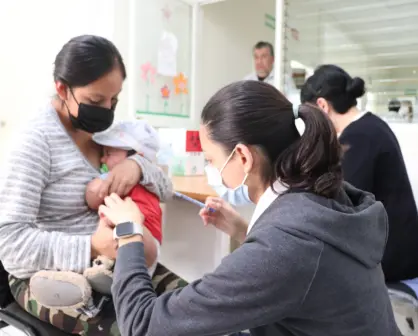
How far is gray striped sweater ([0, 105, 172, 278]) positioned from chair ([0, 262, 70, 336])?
130mm

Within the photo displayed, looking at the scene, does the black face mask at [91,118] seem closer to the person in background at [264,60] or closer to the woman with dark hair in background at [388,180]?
the woman with dark hair in background at [388,180]

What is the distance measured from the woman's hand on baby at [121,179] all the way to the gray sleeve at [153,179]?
0.07 feet

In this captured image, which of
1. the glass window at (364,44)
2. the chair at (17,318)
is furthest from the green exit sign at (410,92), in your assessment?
the chair at (17,318)

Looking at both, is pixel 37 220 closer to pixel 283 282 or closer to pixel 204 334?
pixel 204 334

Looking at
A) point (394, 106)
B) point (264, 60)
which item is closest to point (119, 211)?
point (394, 106)

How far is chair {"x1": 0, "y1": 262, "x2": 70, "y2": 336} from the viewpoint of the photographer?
1.06 meters

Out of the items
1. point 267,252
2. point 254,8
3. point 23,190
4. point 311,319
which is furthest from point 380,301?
point 254,8

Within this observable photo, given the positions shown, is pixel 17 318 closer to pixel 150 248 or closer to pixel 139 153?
pixel 150 248

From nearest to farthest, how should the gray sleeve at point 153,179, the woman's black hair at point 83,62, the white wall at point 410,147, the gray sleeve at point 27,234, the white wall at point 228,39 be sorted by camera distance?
the gray sleeve at point 27,234
the woman's black hair at point 83,62
the gray sleeve at point 153,179
the white wall at point 410,147
the white wall at point 228,39

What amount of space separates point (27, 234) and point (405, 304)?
1323mm

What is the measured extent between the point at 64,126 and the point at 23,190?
252mm

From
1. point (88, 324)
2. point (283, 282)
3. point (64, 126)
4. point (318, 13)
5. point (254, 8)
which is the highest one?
point (254, 8)

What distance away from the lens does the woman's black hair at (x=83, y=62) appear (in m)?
1.12

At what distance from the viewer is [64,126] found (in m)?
1.19
